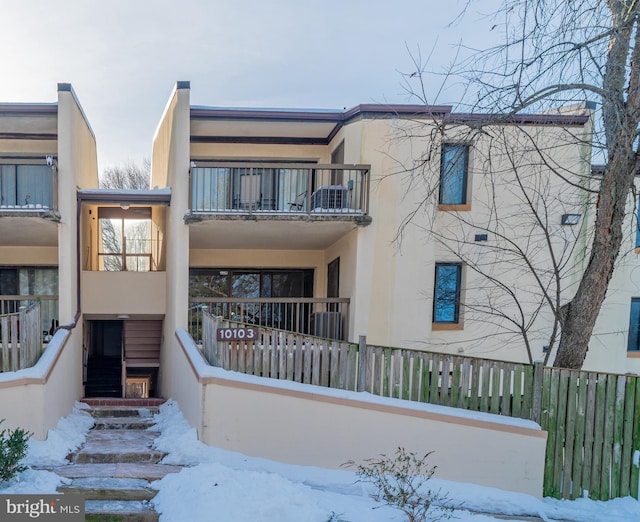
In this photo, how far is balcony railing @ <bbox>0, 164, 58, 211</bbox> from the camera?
816 cm

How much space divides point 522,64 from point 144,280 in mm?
9244

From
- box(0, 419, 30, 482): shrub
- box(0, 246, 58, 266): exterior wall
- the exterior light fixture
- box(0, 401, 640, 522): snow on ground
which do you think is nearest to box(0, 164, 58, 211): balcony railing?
box(0, 246, 58, 266): exterior wall

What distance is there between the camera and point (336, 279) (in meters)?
10.0

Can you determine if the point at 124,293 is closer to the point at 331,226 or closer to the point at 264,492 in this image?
the point at 331,226

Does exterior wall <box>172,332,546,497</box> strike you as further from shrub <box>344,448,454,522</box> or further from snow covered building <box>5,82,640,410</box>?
snow covered building <box>5,82,640,410</box>

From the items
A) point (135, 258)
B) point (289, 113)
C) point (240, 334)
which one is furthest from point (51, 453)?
point (135, 258)

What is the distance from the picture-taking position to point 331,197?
8.73 metres

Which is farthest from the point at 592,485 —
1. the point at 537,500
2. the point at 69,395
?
the point at 69,395

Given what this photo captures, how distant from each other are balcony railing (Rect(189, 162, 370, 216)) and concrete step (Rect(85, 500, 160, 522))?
514 cm

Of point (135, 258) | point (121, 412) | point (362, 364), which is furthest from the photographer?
point (135, 258)

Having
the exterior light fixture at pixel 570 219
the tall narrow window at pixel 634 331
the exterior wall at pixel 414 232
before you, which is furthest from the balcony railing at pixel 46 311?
the tall narrow window at pixel 634 331

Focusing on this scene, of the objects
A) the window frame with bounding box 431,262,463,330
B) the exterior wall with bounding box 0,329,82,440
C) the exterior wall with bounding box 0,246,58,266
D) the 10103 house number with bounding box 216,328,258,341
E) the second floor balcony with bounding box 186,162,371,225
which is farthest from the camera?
the exterior wall with bounding box 0,246,58,266

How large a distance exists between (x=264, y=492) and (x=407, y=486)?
1.97 m

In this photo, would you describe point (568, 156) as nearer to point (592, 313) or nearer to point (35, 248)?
point (592, 313)
